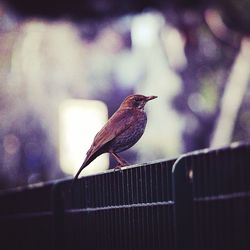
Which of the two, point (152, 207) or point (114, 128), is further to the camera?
point (114, 128)

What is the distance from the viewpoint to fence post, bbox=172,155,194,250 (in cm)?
436

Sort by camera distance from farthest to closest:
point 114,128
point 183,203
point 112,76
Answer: point 112,76 → point 114,128 → point 183,203

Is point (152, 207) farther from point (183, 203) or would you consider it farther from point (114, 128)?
point (114, 128)

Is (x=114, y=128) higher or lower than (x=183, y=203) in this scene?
higher

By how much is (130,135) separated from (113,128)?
0.86 feet

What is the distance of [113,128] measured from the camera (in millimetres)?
7293

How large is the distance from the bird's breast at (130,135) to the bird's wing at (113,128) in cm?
4

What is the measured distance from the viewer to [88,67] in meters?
25.2

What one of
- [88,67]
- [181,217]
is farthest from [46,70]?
[181,217]

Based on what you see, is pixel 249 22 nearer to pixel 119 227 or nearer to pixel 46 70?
pixel 46 70

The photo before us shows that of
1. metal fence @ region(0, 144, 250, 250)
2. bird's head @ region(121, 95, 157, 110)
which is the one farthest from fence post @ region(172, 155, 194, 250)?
bird's head @ region(121, 95, 157, 110)

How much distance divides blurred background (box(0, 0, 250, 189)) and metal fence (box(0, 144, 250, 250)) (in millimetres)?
12353

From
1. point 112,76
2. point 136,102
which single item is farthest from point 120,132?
point 112,76

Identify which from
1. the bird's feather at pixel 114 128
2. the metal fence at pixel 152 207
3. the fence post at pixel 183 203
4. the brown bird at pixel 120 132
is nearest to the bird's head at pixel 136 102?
the brown bird at pixel 120 132
